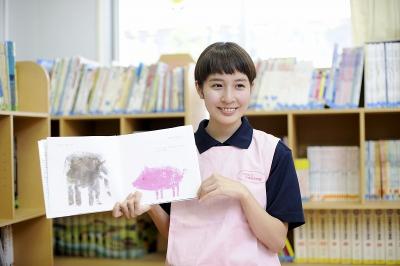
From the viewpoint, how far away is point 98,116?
2.56 m

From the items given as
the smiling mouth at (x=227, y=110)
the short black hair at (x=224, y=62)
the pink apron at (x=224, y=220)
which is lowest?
the pink apron at (x=224, y=220)

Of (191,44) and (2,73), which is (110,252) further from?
(191,44)

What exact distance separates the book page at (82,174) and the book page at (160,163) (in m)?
0.04

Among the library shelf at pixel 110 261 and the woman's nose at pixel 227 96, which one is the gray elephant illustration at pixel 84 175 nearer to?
the woman's nose at pixel 227 96

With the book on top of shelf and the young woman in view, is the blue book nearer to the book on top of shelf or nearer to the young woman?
the book on top of shelf

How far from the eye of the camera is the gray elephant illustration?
140 centimetres

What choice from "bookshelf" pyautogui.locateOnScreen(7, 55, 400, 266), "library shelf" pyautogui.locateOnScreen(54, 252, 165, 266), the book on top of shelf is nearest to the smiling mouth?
"bookshelf" pyautogui.locateOnScreen(7, 55, 400, 266)

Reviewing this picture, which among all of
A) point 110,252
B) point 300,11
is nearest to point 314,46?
point 300,11

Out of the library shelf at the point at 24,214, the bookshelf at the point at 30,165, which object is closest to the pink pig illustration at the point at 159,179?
the library shelf at the point at 24,214

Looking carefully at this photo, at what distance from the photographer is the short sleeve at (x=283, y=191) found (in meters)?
1.32

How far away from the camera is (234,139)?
140cm

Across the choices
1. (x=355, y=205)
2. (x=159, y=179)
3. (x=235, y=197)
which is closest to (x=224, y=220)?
(x=235, y=197)

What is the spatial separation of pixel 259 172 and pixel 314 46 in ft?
7.38

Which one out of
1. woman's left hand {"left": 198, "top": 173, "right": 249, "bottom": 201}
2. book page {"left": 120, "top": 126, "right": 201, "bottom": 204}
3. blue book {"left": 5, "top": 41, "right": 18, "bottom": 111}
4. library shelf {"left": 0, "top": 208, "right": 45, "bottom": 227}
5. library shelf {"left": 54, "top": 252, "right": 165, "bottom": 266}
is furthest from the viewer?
library shelf {"left": 54, "top": 252, "right": 165, "bottom": 266}
